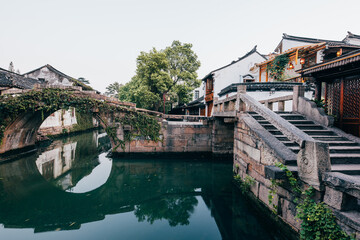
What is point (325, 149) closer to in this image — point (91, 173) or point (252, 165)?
point (252, 165)

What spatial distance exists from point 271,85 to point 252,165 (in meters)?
9.32

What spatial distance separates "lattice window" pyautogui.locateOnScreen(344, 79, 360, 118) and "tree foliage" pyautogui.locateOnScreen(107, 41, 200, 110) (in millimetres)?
15706

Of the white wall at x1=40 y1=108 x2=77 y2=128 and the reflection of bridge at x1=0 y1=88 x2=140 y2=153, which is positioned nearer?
the reflection of bridge at x1=0 y1=88 x2=140 y2=153

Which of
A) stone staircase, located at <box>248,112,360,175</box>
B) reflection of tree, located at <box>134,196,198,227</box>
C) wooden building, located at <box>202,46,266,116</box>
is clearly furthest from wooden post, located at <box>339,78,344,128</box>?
wooden building, located at <box>202,46,266,116</box>

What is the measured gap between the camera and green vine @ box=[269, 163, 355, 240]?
2807 millimetres

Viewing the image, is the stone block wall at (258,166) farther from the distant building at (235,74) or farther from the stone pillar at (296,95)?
the distant building at (235,74)

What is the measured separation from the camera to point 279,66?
47.4ft

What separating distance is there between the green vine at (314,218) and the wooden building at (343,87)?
379cm

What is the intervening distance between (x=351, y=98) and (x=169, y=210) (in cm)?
657

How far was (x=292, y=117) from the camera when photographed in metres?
6.34

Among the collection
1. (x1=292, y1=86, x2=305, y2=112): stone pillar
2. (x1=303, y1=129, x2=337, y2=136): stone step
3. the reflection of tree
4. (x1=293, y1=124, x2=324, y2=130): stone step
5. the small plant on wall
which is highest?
the small plant on wall

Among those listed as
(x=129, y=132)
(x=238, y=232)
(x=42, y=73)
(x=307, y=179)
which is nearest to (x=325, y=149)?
(x=307, y=179)

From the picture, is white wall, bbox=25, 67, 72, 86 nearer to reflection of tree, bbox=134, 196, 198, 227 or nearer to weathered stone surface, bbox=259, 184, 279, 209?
reflection of tree, bbox=134, 196, 198, 227

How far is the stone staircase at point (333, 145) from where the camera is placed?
3849 millimetres
